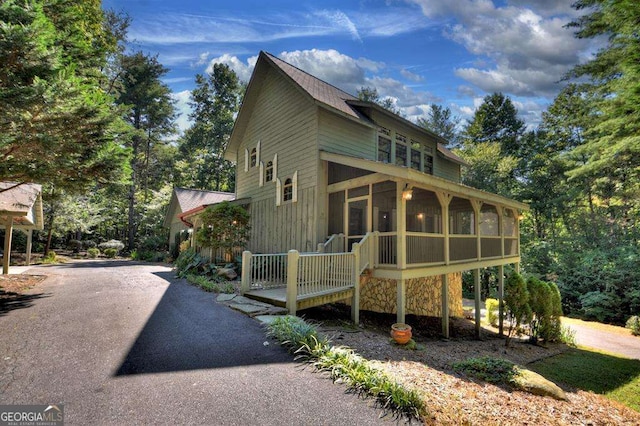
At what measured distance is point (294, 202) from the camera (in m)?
10.8

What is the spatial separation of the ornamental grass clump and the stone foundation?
12.7 ft

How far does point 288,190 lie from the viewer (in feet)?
37.4

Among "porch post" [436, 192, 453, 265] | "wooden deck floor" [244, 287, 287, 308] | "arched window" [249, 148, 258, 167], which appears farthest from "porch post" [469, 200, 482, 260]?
"arched window" [249, 148, 258, 167]

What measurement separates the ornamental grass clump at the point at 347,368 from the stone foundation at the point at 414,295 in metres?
3.88

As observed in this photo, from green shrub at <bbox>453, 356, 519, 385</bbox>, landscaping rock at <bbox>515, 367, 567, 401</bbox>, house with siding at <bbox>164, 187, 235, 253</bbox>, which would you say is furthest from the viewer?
house with siding at <bbox>164, 187, 235, 253</bbox>

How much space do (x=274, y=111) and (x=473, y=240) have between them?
9.35 m

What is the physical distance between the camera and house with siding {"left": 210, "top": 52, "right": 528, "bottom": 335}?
7.65 m

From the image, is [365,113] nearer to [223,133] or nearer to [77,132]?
[77,132]

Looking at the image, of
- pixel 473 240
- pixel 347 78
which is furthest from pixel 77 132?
pixel 347 78

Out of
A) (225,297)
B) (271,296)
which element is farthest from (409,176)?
(225,297)

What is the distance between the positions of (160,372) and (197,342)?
40.9 inches

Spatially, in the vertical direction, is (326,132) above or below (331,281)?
above

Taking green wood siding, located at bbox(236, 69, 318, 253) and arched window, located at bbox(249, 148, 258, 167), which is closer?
green wood siding, located at bbox(236, 69, 318, 253)

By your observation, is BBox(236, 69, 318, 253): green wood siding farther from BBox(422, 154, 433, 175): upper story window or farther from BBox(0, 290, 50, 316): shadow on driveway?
BBox(0, 290, 50, 316): shadow on driveway
